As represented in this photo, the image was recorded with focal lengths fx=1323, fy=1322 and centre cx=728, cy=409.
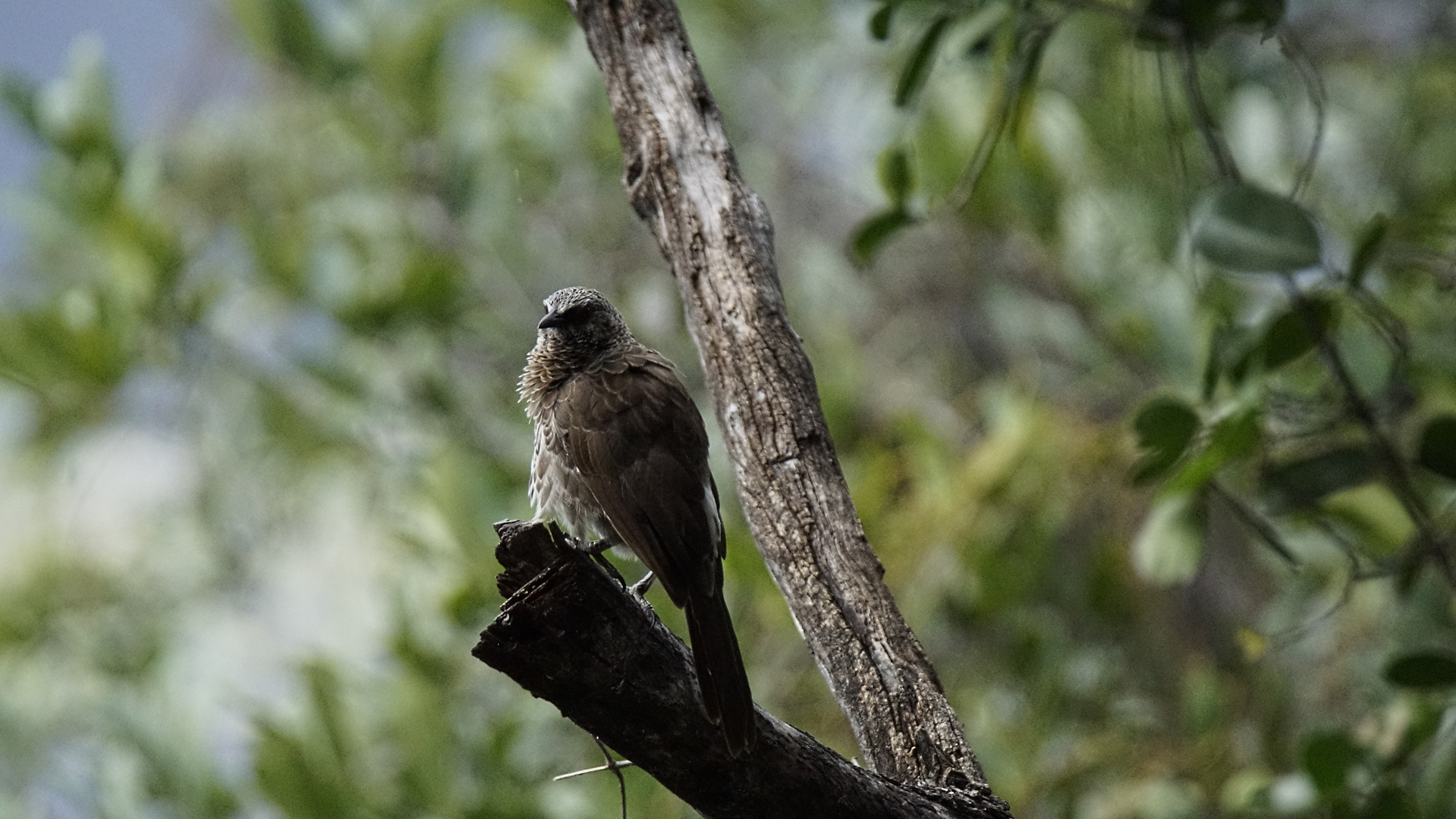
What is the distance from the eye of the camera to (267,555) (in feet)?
17.9

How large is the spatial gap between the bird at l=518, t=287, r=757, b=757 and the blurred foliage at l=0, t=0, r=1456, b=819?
1.66ft

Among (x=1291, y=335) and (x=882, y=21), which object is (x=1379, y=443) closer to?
(x=1291, y=335)

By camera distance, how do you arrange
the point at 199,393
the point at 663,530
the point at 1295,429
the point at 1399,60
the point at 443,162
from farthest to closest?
the point at 1399,60 < the point at 199,393 < the point at 443,162 < the point at 1295,429 < the point at 663,530

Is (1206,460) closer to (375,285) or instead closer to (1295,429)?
(1295,429)

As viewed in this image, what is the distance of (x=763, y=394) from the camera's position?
1.79 m

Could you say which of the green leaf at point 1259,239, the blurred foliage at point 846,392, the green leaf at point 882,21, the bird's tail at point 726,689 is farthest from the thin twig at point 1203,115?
the bird's tail at point 726,689

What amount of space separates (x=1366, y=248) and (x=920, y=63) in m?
0.83

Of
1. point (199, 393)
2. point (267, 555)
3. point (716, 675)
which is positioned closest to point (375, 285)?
point (199, 393)

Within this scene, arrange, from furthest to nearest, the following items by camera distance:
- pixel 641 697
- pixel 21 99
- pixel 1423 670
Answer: pixel 21 99
pixel 1423 670
pixel 641 697

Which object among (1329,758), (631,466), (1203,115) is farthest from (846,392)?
(631,466)

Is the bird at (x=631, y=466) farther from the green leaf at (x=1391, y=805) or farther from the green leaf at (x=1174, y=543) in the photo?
the green leaf at (x=1391, y=805)

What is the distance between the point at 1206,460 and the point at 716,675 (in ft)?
3.24

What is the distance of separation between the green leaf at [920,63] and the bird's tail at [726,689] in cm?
104

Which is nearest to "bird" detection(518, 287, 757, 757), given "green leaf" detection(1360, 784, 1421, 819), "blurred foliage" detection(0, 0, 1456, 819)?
"blurred foliage" detection(0, 0, 1456, 819)
